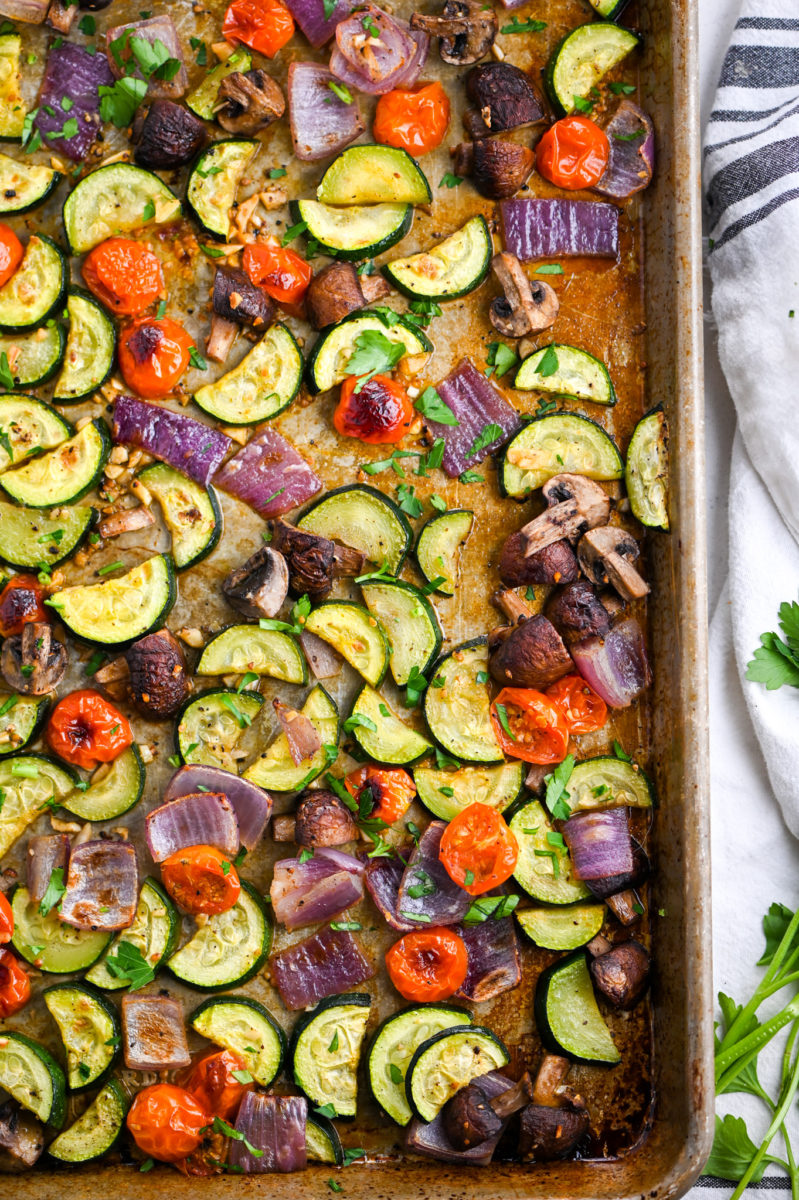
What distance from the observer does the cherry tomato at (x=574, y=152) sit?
4.33 m

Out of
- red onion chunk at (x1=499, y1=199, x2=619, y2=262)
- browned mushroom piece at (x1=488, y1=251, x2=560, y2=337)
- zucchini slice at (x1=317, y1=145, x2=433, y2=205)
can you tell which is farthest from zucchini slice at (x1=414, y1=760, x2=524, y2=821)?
zucchini slice at (x1=317, y1=145, x2=433, y2=205)

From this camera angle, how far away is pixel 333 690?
4.33 m

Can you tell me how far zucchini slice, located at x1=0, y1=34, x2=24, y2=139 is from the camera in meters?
4.36

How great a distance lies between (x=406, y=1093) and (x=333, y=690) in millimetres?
1607

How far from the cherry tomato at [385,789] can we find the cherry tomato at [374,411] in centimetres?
135

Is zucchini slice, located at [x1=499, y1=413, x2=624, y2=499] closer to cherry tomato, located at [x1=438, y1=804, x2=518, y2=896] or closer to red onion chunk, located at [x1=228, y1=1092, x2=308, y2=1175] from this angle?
cherry tomato, located at [x1=438, y1=804, x2=518, y2=896]

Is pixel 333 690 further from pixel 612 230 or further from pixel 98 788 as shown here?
pixel 612 230

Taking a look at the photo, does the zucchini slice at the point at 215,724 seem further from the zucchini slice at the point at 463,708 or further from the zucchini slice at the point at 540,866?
the zucchini slice at the point at 540,866

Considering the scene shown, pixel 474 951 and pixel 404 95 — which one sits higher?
pixel 404 95

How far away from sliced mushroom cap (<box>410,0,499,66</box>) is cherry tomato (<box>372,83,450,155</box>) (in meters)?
0.17

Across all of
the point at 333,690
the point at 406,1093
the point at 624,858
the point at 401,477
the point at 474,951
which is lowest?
the point at 406,1093

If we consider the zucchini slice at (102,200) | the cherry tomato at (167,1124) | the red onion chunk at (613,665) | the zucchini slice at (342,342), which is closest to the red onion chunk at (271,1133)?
the cherry tomato at (167,1124)

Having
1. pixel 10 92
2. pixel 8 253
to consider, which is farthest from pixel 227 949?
pixel 10 92

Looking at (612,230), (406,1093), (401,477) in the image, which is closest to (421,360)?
(401,477)
